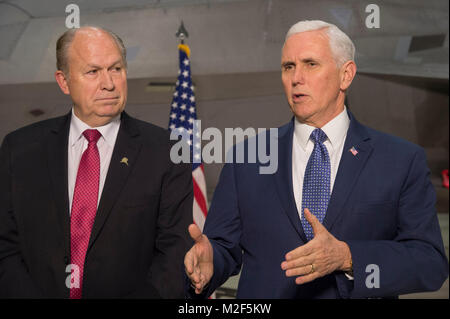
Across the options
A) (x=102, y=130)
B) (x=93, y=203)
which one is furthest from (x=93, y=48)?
(x=93, y=203)

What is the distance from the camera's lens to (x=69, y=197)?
191 centimetres

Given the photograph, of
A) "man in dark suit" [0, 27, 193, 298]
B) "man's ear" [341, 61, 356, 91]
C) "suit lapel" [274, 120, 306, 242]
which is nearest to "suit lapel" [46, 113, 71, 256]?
"man in dark suit" [0, 27, 193, 298]

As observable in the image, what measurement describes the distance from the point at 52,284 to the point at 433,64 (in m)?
9.83

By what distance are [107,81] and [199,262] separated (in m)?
0.75

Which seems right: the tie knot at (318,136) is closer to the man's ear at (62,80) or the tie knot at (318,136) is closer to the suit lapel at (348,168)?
the suit lapel at (348,168)

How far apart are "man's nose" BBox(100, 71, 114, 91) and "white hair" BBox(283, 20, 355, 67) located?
70 cm

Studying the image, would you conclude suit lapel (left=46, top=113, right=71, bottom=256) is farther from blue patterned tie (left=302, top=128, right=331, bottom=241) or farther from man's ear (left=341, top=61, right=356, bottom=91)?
man's ear (left=341, top=61, right=356, bottom=91)

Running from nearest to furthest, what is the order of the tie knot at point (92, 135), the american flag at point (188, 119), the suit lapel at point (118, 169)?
the suit lapel at point (118, 169)
the tie knot at point (92, 135)
the american flag at point (188, 119)

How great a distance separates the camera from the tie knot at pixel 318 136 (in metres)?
1.98

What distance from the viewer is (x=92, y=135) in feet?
6.48

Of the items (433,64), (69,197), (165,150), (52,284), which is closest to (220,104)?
(165,150)

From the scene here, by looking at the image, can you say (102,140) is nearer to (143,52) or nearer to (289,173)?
(143,52)

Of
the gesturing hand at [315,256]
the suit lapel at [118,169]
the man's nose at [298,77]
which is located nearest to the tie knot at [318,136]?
the man's nose at [298,77]

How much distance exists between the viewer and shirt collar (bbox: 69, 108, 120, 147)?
1986 mm
